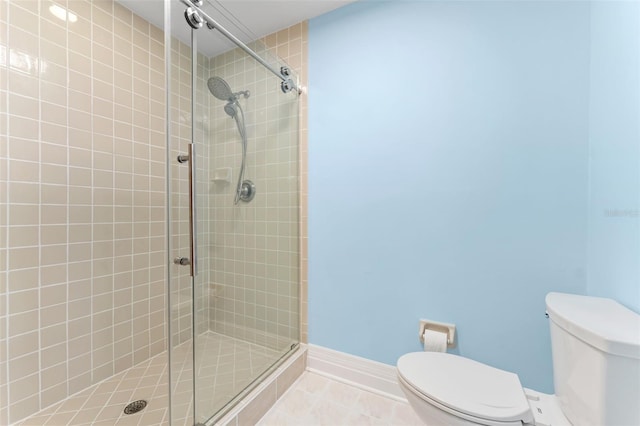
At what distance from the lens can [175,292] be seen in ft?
3.21

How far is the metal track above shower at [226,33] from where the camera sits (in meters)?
1.00

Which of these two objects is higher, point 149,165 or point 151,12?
point 151,12

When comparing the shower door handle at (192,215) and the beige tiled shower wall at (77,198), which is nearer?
the shower door handle at (192,215)

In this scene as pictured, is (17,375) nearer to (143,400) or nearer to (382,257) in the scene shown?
(143,400)

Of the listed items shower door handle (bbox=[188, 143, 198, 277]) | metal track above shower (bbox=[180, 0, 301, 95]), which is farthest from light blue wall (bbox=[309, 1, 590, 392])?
shower door handle (bbox=[188, 143, 198, 277])

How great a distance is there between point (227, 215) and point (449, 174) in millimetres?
1118

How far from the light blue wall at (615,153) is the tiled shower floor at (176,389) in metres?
1.55

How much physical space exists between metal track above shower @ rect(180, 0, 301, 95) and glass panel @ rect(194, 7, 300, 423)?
25 millimetres

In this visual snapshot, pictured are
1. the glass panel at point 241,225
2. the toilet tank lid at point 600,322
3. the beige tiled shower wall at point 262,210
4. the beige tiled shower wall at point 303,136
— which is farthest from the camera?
the beige tiled shower wall at point 303,136

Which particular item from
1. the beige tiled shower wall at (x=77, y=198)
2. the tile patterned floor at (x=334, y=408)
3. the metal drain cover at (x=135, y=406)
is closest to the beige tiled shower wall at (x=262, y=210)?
the tile patterned floor at (x=334, y=408)

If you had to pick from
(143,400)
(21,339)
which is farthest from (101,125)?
(143,400)

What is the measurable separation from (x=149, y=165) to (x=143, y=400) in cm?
138

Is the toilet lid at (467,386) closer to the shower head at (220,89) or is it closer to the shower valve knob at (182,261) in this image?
the shower valve knob at (182,261)

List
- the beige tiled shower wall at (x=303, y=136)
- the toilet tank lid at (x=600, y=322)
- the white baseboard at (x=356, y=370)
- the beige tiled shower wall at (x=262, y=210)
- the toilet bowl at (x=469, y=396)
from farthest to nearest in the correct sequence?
1. the beige tiled shower wall at (x=303, y=136)
2. the white baseboard at (x=356, y=370)
3. the beige tiled shower wall at (x=262, y=210)
4. the toilet bowl at (x=469, y=396)
5. the toilet tank lid at (x=600, y=322)
